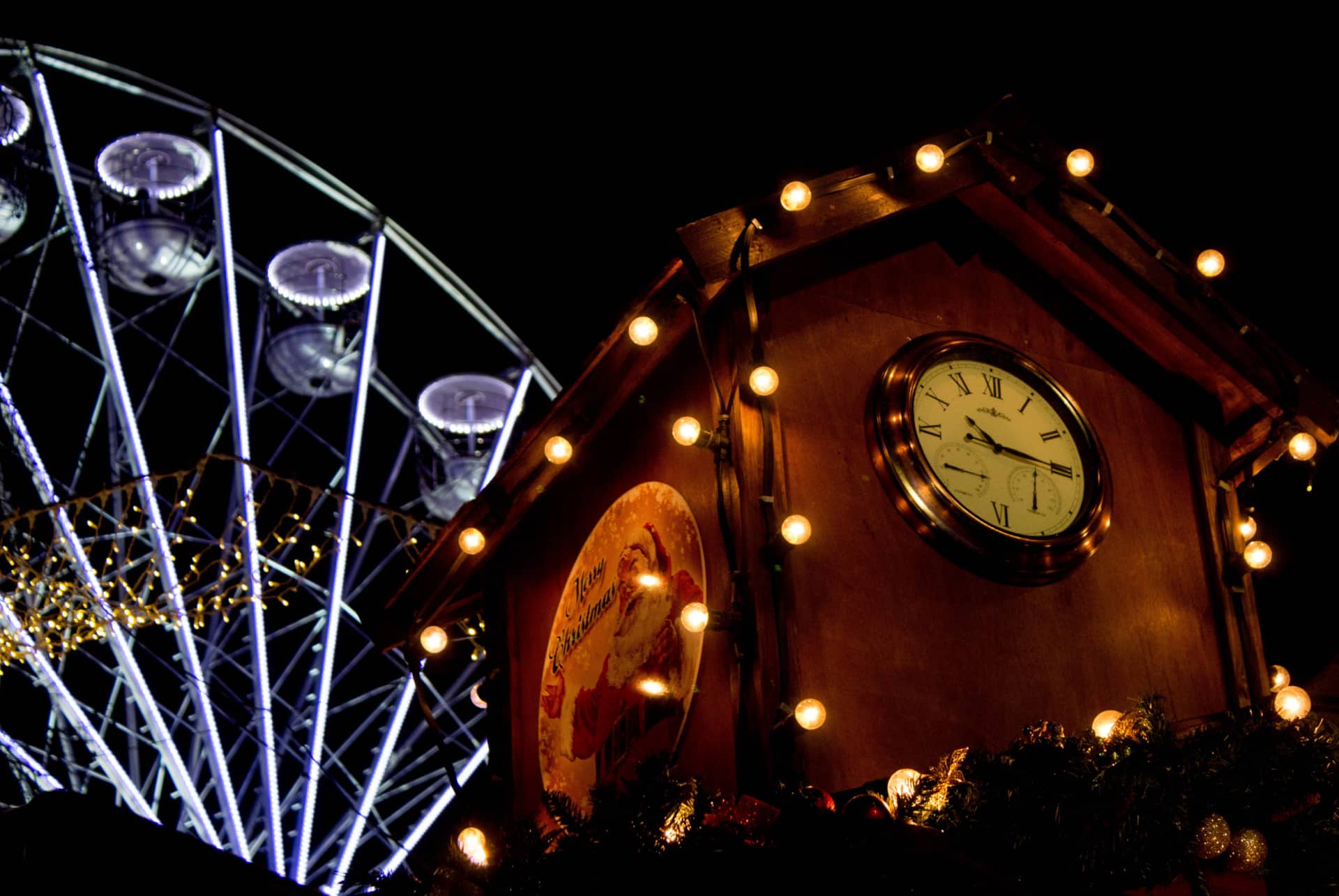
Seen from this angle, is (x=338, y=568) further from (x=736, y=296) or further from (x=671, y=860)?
(x=671, y=860)

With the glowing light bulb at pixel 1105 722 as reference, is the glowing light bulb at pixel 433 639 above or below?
above

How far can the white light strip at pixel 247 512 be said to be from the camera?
10914mm

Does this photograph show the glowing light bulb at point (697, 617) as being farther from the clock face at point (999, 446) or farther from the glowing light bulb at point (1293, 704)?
the glowing light bulb at point (1293, 704)

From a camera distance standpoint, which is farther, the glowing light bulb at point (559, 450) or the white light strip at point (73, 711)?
the white light strip at point (73, 711)

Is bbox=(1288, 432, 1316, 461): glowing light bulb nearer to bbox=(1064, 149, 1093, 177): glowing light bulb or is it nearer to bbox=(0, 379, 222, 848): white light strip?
bbox=(1064, 149, 1093, 177): glowing light bulb

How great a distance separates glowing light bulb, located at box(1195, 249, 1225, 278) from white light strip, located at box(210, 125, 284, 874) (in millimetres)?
7420

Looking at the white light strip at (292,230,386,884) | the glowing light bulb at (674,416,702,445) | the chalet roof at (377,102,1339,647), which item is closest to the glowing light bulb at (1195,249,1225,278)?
the chalet roof at (377,102,1339,647)

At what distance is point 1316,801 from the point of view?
337 cm

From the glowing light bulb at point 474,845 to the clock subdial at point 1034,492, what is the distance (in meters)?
2.22

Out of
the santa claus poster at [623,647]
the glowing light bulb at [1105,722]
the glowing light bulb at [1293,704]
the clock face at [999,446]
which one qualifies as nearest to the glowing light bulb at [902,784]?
the glowing light bulb at [1105,722]

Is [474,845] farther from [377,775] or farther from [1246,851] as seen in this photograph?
[377,775]

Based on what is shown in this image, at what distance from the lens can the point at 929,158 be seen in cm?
481

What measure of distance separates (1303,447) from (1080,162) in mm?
1463

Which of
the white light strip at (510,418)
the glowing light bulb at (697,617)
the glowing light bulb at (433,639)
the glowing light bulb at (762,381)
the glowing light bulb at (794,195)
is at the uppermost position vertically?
the white light strip at (510,418)
